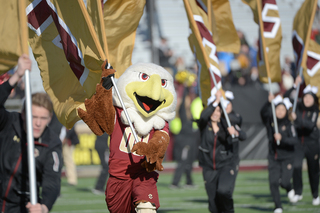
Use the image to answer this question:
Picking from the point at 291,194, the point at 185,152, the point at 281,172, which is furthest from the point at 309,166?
the point at 185,152

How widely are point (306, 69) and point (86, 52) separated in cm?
595

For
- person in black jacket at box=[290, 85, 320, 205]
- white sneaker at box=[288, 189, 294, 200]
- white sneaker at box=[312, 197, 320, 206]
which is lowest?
white sneaker at box=[312, 197, 320, 206]

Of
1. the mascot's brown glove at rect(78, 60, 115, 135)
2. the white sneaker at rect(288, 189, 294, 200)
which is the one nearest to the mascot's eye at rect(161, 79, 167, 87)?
the mascot's brown glove at rect(78, 60, 115, 135)

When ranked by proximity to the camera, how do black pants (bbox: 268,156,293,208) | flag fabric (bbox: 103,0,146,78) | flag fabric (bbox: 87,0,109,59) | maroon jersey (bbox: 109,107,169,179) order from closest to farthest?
flag fabric (bbox: 87,0,109,59), maroon jersey (bbox: 109,107,169,179), flag fabric (bbox: 103,0,146,78), black pants (bbox: 268,156,293,208)

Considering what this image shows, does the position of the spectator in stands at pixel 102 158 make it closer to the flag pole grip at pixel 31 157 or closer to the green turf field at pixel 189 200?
the green turf field at pixel 189 200

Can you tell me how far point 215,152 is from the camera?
7.27 meters

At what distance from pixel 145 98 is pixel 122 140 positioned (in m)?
0.49

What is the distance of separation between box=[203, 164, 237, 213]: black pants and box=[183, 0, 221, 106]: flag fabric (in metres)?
1.19

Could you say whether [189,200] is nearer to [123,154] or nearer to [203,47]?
[203,47]

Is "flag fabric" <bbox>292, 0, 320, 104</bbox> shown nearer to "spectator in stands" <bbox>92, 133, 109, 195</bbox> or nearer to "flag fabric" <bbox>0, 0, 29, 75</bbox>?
"spectator in stands" <bbox>92, 133, 109, 195</bbox>

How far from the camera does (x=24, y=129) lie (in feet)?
14.3

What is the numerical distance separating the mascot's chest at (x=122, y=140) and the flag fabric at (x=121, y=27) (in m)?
1.06

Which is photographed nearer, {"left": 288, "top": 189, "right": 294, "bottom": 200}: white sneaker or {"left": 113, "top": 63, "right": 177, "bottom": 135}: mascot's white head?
{"left": 113, "top": 63, "right": 177, "bottom": 135}: mascot's white head

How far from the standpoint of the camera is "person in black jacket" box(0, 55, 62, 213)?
169 inches
